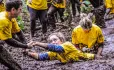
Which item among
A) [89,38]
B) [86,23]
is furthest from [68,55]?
[89,38]

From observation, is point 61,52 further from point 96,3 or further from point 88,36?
point 96,3

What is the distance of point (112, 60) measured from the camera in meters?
7.38

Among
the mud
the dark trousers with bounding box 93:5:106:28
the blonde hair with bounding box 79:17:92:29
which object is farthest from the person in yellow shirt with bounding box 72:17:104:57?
the dark trousers with bounding box 93:5:106:28

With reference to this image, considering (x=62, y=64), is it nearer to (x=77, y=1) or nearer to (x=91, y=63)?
(x=91, y=63)

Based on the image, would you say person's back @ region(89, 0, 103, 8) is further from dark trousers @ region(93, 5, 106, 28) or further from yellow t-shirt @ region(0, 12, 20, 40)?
yellow t-shirt @ region(0, 12, 20, 40)

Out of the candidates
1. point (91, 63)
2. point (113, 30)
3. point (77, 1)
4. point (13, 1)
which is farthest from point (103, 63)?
point (77, 1)

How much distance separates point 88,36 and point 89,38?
52 mm

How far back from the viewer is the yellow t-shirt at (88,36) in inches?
316

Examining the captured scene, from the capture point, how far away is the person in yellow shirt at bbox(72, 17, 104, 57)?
802 cm

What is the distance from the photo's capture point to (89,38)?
815 centimetres

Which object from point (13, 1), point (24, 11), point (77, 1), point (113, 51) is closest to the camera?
point (13, 1)

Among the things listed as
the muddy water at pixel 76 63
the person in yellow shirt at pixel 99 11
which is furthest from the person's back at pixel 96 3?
the muddy water at pixel 76 63

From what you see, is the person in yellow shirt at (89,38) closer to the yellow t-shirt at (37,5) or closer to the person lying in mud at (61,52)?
the person lying in mud at (61,52)

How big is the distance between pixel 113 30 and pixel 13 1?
5248 millimetres
